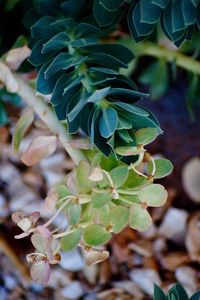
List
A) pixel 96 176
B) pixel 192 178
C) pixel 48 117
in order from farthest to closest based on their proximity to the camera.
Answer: pixel 192 178 < pixel 48 117 < pixel 96 176

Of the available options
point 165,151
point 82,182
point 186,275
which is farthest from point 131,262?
point 82,182

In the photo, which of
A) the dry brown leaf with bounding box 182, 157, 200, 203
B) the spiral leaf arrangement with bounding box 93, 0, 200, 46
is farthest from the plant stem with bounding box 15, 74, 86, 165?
the dry brown leaf with bounding box 182, 157, 200, 203

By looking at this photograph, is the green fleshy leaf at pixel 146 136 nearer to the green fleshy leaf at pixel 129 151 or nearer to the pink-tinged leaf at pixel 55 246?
the green fleshy leaf at pixel 129 151

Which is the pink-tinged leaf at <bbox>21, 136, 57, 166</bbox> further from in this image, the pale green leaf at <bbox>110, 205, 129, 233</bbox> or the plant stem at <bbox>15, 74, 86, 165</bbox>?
the pale green leaf at <bbox>110, 205, 129, 233</bbox>

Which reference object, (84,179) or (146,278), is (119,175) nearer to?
(84,179)

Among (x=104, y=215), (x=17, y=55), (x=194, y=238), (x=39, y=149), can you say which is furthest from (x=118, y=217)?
(x=194, y=238)
